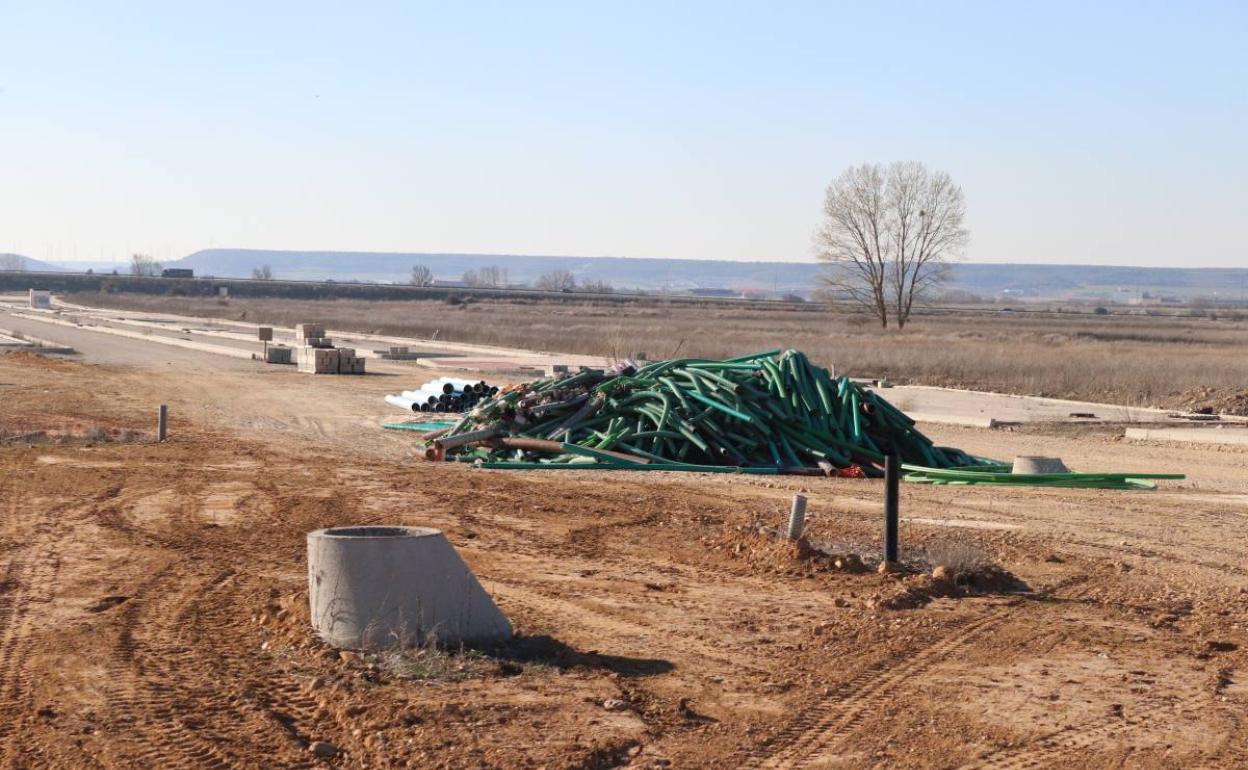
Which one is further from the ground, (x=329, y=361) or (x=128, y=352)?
(x=329, y=361)

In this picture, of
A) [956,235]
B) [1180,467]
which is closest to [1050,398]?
[1180,467]

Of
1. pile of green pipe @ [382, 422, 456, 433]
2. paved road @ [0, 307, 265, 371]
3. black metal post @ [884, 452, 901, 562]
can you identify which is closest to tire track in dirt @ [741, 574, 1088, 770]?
black metal post @ [884, 452, 901, 562]

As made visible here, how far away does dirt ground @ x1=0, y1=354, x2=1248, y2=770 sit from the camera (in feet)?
23.6

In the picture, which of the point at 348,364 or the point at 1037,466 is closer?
the point at 1037,466

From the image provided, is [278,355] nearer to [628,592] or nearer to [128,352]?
[128,352]

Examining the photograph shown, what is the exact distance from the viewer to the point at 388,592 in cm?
858

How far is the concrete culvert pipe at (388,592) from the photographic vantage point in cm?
855

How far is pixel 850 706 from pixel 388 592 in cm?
268

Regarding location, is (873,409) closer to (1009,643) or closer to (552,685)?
(1009,643)

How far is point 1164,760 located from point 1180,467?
1471 centimetres

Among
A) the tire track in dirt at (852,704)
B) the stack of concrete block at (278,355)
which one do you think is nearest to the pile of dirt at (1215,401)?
the tire track in dirt at (852,704)

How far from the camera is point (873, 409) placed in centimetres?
2066

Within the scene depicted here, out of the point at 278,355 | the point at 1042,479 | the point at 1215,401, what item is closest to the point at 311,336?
the point at 278,355

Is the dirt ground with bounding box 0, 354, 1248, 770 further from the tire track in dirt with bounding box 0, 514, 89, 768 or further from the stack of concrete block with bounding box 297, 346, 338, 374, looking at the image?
the stack of concrete block with bounding box 297, 346, 338, 374
